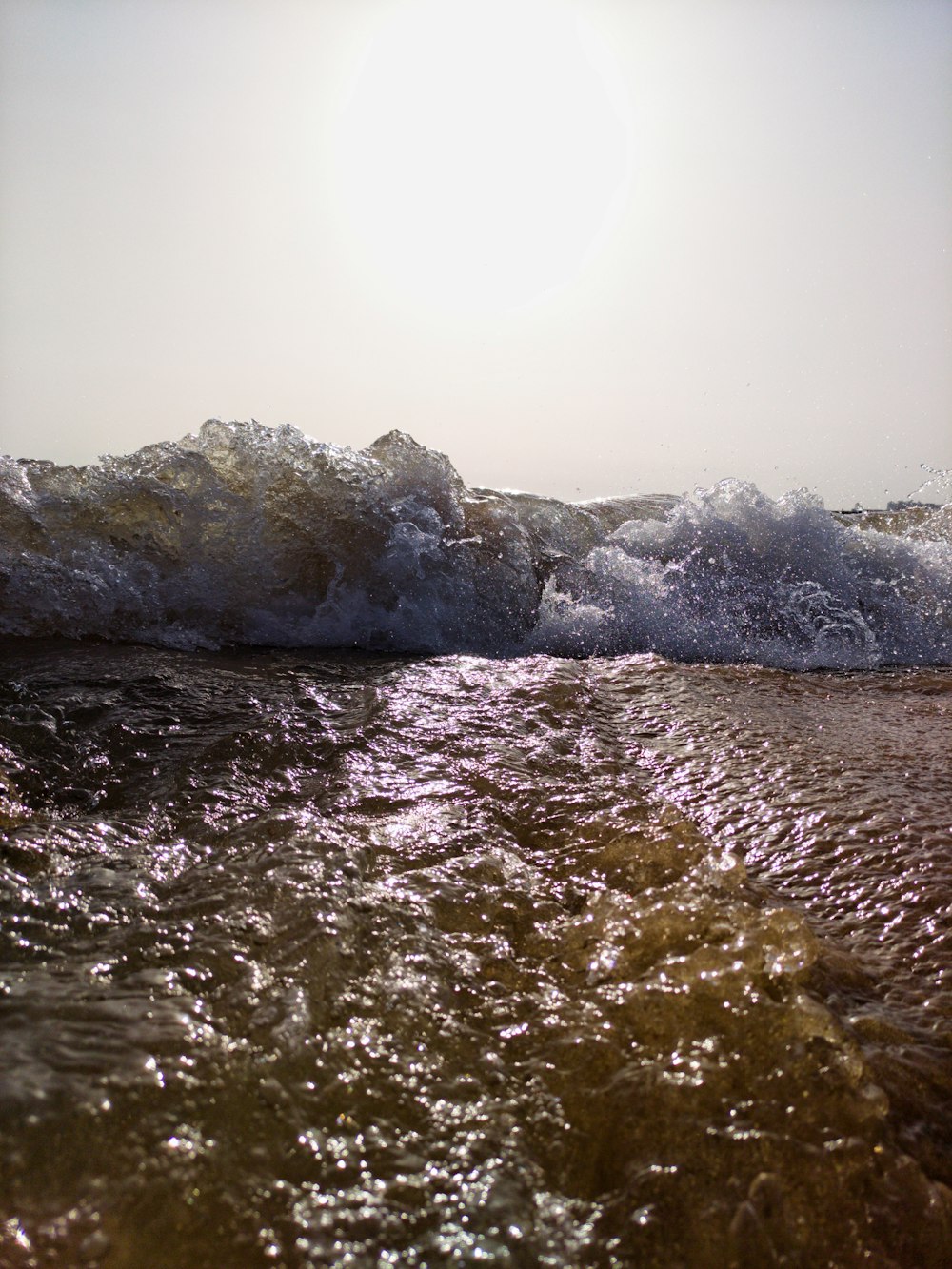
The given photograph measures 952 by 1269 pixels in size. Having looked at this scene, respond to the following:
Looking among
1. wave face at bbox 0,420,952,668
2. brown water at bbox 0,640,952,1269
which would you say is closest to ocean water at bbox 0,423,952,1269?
brown water at bbox 0,640,952,1269

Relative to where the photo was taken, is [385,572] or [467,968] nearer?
[467,968]

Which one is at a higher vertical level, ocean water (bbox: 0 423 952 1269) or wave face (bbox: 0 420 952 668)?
wave face (bbox: 0 420 952 668)

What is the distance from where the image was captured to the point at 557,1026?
35.7 inches

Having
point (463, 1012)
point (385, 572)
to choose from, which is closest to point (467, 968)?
point (463, 1012)

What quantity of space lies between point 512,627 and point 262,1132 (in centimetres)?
315

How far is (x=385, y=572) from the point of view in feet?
12.7

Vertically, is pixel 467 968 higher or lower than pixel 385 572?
Answer: lower

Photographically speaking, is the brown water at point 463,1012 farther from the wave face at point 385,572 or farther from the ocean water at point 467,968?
the wave face at point 385,572

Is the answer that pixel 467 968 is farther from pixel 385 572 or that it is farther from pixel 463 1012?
pixel 385 572

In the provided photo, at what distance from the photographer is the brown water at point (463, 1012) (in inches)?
26.4

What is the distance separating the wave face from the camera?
3494mm

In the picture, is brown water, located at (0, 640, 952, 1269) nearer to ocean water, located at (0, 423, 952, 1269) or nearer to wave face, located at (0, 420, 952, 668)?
ocean water, located at (0, 423, 952, 1269)

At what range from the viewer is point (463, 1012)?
921mm

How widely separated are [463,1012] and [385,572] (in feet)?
10.1
